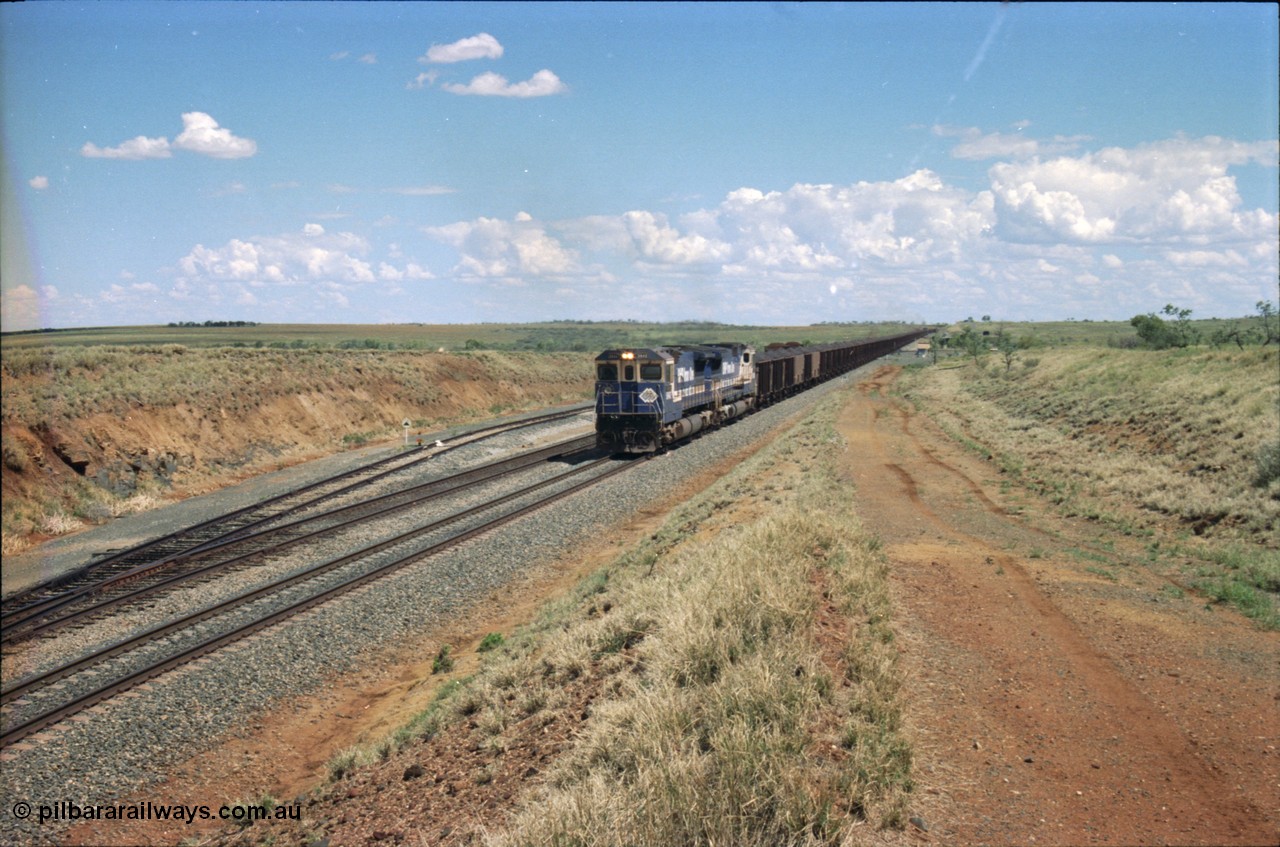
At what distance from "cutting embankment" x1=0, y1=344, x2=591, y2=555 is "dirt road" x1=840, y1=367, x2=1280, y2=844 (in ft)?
50.7

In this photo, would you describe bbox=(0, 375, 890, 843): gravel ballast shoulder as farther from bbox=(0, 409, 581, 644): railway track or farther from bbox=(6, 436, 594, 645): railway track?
bbox=(0, 409, 581, 644): railway track

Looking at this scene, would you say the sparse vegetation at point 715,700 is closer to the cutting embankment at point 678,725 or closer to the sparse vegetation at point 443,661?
the cutting embankment at point 678,725

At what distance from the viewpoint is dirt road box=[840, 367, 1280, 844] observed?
22.0 feet

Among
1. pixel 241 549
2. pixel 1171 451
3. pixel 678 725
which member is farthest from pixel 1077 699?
pixel 1171 451

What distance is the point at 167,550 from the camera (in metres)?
20.5

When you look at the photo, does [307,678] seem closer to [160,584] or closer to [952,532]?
[160,584]

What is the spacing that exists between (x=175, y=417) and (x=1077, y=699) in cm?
3591

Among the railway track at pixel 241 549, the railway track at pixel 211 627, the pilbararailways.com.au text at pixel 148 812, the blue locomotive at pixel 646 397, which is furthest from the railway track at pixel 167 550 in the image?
the blue locomotive at pixel 646 397

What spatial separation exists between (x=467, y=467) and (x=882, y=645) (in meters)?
25.4

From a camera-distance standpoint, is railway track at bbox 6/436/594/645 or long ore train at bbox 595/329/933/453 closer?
railway track at bbox 6/436/594/645

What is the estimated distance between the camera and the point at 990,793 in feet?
23.0

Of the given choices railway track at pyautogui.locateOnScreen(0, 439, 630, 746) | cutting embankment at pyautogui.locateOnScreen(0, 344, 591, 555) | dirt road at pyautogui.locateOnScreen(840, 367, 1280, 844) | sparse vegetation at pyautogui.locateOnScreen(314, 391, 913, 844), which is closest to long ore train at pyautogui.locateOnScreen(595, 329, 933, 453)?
railway track at pyautogui.locateOnScreen(0, 439, 630, 746)

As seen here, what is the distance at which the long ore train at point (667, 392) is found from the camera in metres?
32.1

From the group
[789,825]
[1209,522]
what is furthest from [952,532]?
[789,825]
